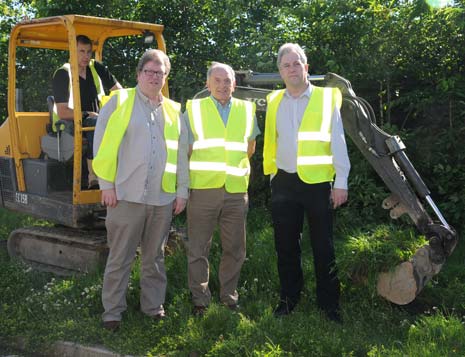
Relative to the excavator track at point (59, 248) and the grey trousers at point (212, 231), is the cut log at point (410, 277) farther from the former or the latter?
the excavator track at point (59, 248)

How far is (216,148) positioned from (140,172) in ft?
1.91

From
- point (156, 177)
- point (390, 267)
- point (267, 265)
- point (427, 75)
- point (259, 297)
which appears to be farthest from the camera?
point (427, 75)

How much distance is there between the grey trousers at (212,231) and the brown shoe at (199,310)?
2cm

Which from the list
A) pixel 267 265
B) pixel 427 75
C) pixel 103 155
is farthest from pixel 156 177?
pixel 427 75

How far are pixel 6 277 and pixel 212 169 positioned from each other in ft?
8.97

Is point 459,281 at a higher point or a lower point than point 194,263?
lower

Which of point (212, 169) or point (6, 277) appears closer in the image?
point (212, 169)

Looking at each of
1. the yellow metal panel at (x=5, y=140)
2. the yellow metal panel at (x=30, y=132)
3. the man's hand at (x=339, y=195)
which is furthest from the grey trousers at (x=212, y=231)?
the yellow metal panel at (x=5, y=140)

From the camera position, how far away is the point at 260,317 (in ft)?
15.3

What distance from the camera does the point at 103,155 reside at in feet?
14.5

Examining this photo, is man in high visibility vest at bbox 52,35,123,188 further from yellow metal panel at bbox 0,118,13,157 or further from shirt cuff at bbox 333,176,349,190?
shirt cuff at bbox 333,176,349,190

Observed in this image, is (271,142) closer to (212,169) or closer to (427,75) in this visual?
(212,169)

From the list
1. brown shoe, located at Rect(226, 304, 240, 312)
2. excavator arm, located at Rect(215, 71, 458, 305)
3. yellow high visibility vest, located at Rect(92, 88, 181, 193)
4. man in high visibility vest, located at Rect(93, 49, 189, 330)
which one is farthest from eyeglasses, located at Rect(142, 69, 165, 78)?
brown shoe, located at Rect(226, 304, 240, 312)

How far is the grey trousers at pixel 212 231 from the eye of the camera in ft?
15.4
